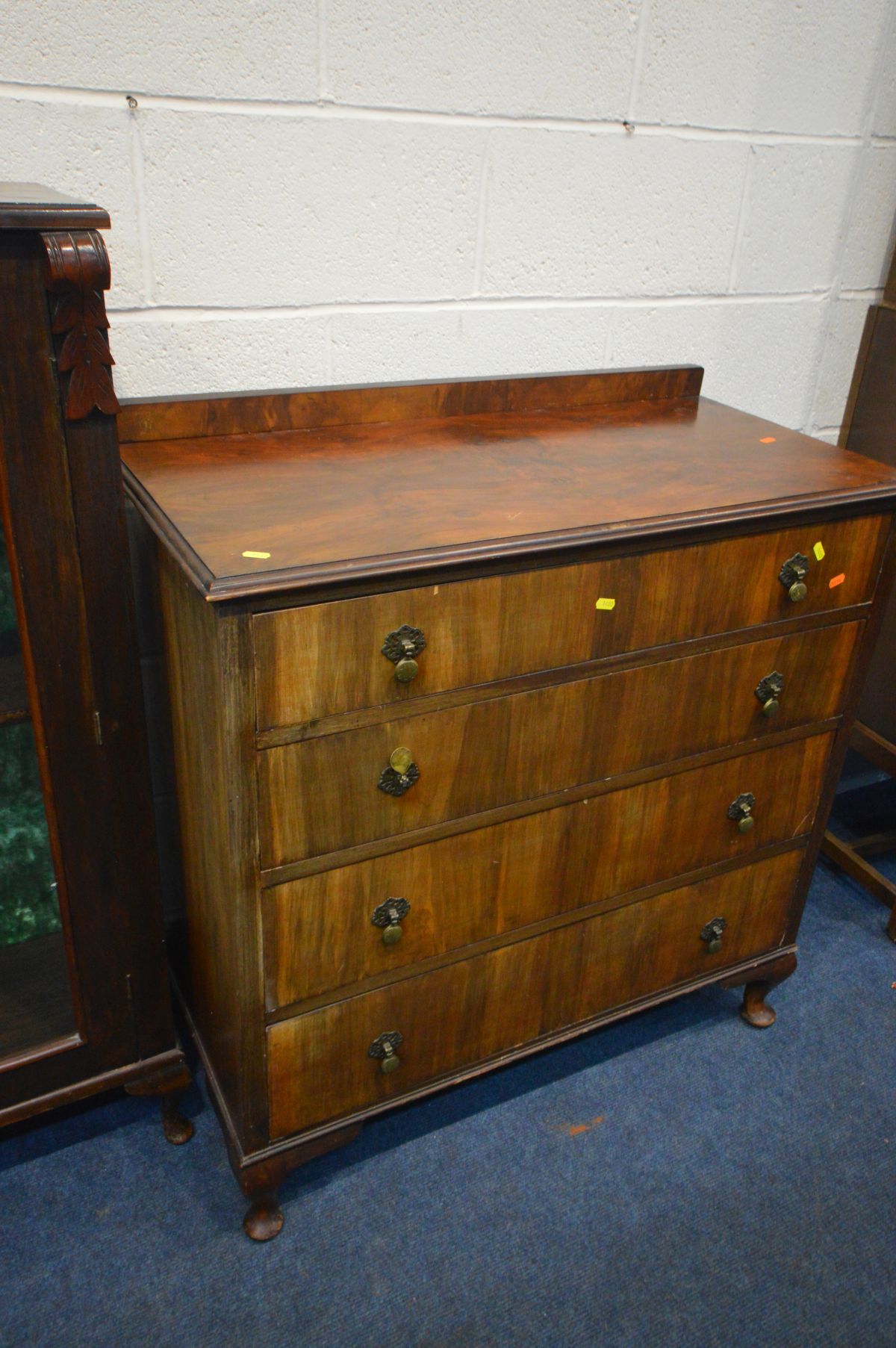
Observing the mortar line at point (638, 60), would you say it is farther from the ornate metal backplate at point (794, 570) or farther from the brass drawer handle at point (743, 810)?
the brass drawer handle at point (743, 810)

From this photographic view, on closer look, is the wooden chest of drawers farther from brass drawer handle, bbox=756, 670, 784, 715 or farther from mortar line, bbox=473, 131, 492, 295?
mortar line, bbox=473, 131, 492, 295

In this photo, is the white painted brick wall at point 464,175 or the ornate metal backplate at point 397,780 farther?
the white painted brick wall at point 464,175

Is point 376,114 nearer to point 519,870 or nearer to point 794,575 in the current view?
point 794,575

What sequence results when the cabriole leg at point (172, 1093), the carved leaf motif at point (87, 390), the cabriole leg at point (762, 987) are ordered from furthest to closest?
the cabriole leg at point (762, 987), the cabriole leg at point (172, 1093), the carved leaf motif at point (87, 390)

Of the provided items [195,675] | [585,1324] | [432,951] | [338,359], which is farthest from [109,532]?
[585,1324]

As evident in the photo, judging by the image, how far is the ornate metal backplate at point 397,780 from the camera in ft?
4.22

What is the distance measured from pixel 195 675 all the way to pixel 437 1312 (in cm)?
94

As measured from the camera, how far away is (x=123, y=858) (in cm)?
140

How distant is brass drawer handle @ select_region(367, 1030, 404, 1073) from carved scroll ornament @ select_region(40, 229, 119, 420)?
0.92 metres

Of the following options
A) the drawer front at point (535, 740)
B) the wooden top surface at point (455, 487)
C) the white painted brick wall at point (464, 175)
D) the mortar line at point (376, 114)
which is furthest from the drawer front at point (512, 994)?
the mortar line at point (376, 114)

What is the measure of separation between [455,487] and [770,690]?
1.87 feet

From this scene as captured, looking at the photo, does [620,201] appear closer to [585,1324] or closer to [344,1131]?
[344,1131]

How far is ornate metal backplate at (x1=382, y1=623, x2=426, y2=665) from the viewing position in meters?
1.20

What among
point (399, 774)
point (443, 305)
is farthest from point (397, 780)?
point (443, 305)
